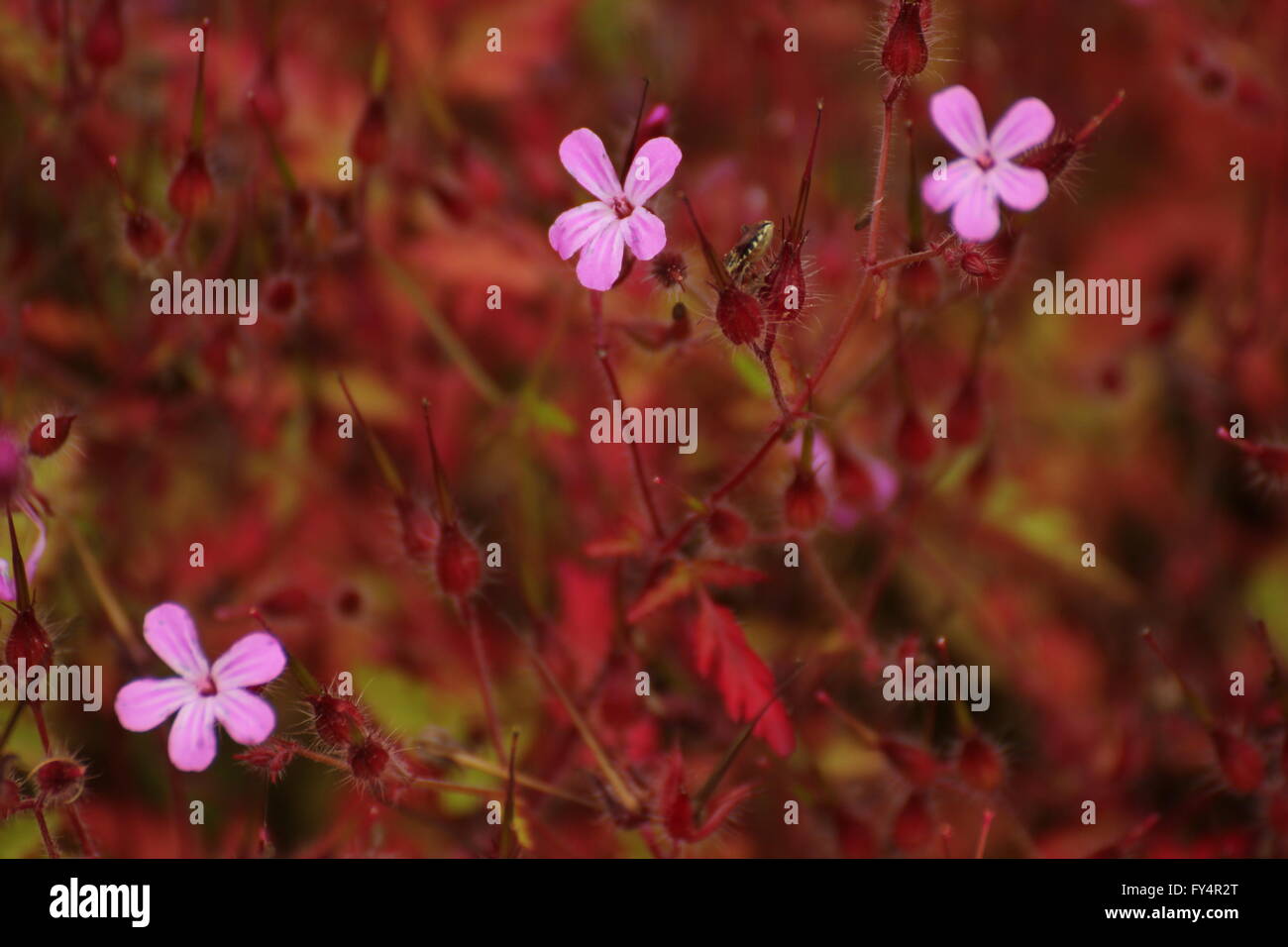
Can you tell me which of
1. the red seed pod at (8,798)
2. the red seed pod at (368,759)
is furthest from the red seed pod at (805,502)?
the red seed pod at (8,798)

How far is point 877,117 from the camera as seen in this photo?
8.22ft

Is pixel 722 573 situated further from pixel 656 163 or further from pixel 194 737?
pixel 194 737

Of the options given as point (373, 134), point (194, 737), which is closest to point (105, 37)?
point (373, 134)

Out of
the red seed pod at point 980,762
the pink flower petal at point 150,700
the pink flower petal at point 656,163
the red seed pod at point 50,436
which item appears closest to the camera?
the pink flower petal at point 656,163

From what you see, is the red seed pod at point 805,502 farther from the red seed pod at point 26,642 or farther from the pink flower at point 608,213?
the red seed pod at point 26,642

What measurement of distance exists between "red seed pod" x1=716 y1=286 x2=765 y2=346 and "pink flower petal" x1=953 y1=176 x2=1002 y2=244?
0.29 m

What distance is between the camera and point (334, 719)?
152 cm

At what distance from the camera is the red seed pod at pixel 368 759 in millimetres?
1532

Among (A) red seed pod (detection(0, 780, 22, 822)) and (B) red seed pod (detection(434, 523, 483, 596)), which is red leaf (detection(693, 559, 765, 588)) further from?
(A) red seed pod (detection(0, 780, 22, 822))

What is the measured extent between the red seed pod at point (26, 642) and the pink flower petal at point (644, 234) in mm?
948

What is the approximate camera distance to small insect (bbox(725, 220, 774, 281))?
5.06 feet

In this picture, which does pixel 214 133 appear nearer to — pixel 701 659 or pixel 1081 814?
pixel 701 659
